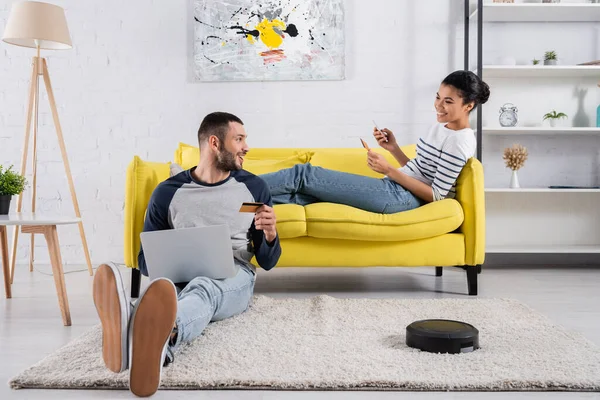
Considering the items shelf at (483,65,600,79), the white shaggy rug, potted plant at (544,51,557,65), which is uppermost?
potted plant at (544,51,557,65)

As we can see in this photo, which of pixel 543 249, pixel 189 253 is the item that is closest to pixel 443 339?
pixel 189 253

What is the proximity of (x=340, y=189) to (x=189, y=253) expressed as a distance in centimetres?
108

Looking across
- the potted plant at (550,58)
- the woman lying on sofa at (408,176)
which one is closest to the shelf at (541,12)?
the potted plant at (550,58)

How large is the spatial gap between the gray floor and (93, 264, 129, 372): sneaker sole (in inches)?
3.3

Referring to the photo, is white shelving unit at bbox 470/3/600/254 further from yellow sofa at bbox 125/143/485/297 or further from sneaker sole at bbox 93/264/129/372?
sneaker sole at bbox 93/264/129/372

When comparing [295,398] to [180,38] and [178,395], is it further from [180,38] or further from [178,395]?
[180,38]

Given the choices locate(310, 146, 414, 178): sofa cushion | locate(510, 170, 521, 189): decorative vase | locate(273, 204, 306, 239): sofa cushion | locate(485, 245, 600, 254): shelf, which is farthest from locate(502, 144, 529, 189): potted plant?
locate(273, 204, 306, 239): sofa cushion

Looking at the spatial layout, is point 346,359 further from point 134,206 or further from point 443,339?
point 134,206

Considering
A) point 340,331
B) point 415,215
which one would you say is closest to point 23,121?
point 415,215

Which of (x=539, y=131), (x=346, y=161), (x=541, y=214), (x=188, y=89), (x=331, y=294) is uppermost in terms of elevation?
(x=188, y=89)

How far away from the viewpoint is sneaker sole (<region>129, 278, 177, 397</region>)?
Result: 1.35 m

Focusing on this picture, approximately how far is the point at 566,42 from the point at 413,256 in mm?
2233

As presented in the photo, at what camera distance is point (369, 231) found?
2.72 meters

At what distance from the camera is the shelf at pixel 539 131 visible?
149 inches
